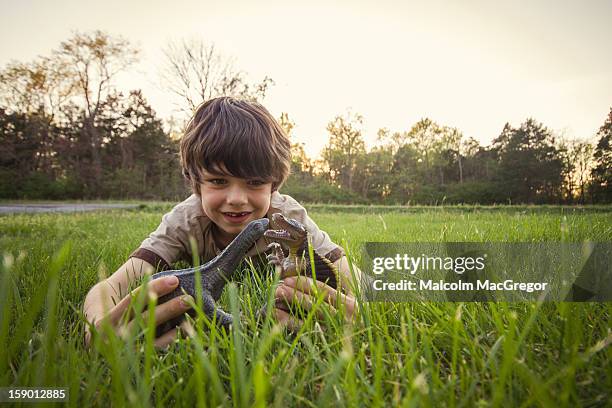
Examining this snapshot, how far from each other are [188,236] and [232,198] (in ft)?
1.82

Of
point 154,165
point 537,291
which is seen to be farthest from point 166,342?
point 154,165

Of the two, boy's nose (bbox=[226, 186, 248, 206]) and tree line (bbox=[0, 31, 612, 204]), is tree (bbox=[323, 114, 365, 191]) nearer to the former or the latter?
tree line (bbox=[0, 31, 612, 204])

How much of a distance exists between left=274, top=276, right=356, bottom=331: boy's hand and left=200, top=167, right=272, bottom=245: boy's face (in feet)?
3.08

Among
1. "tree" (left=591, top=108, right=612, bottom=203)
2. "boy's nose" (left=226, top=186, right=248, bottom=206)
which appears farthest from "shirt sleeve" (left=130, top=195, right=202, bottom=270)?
"tree" (left=591, top=108, right=612, bottom=203)

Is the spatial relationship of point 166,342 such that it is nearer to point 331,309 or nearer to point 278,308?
point 278,308

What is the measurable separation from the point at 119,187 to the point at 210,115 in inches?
1143

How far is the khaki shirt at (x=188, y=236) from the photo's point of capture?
2.12 metres

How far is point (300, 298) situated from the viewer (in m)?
1.10

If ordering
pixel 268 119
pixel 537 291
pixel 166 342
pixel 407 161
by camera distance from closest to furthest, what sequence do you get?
pixel 166 342 < pixel 537 291 < pixel 268 119 < pixel 407 161

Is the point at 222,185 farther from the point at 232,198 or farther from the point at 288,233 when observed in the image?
the point at 288,233

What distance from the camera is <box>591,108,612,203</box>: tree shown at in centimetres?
762

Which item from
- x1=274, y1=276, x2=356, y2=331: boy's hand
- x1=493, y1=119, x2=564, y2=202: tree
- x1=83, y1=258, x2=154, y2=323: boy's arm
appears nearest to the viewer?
x1=274, y1=276, x2=356, y2=331: boy's hand

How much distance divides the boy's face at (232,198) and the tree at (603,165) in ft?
25.8

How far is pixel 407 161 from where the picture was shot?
3525cm
